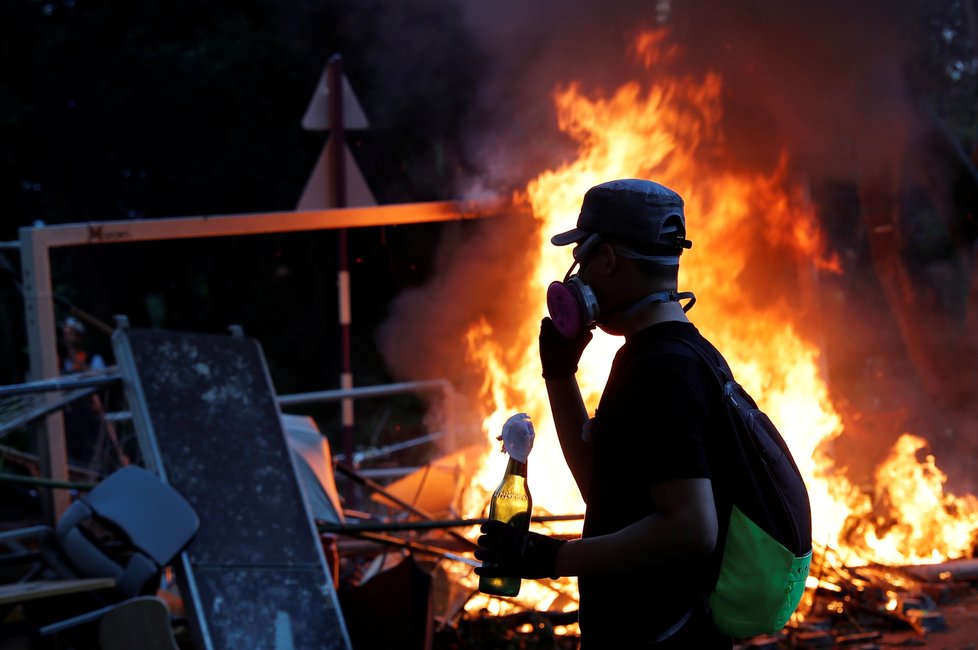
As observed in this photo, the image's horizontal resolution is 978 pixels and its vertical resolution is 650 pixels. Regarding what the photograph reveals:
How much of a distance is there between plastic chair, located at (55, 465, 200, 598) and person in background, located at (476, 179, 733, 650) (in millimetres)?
3015

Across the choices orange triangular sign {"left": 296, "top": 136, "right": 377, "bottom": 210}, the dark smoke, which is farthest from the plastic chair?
the dark smoke

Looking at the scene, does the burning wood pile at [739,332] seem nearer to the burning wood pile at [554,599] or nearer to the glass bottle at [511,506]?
the burning wood pile at [554,599]

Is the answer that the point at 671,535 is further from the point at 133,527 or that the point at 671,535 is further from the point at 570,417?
the point at 133,527

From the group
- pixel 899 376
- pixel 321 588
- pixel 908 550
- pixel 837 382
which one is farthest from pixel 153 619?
pixel 899 376

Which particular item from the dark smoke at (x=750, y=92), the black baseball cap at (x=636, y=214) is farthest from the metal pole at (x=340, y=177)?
the black baseball cap at (x=636, y=214)

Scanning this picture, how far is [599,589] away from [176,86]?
50.0 ft

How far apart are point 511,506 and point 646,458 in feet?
2.15

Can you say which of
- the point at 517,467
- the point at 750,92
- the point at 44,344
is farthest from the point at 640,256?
the point at 750,92

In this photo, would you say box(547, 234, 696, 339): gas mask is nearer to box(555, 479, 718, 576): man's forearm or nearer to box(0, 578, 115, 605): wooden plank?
box(555, 479, 718, 576): man's forearm

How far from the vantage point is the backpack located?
2.15 m

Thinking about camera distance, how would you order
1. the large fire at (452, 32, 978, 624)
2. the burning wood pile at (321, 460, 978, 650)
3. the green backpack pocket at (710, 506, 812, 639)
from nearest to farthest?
the green backpack pocket at (710, 506, 812, 639) < the burning wood pile at (321, 460, 978, 650) < the large fire at (452, 32, 978, 624)

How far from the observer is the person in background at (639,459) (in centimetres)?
206

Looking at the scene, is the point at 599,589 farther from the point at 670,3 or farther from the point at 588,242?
the point at 670,3

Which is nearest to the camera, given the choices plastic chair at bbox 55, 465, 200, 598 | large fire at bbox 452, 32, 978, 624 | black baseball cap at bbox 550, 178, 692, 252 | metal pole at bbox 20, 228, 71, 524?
black baseball cap at bbox 550, 178, 692, 252
